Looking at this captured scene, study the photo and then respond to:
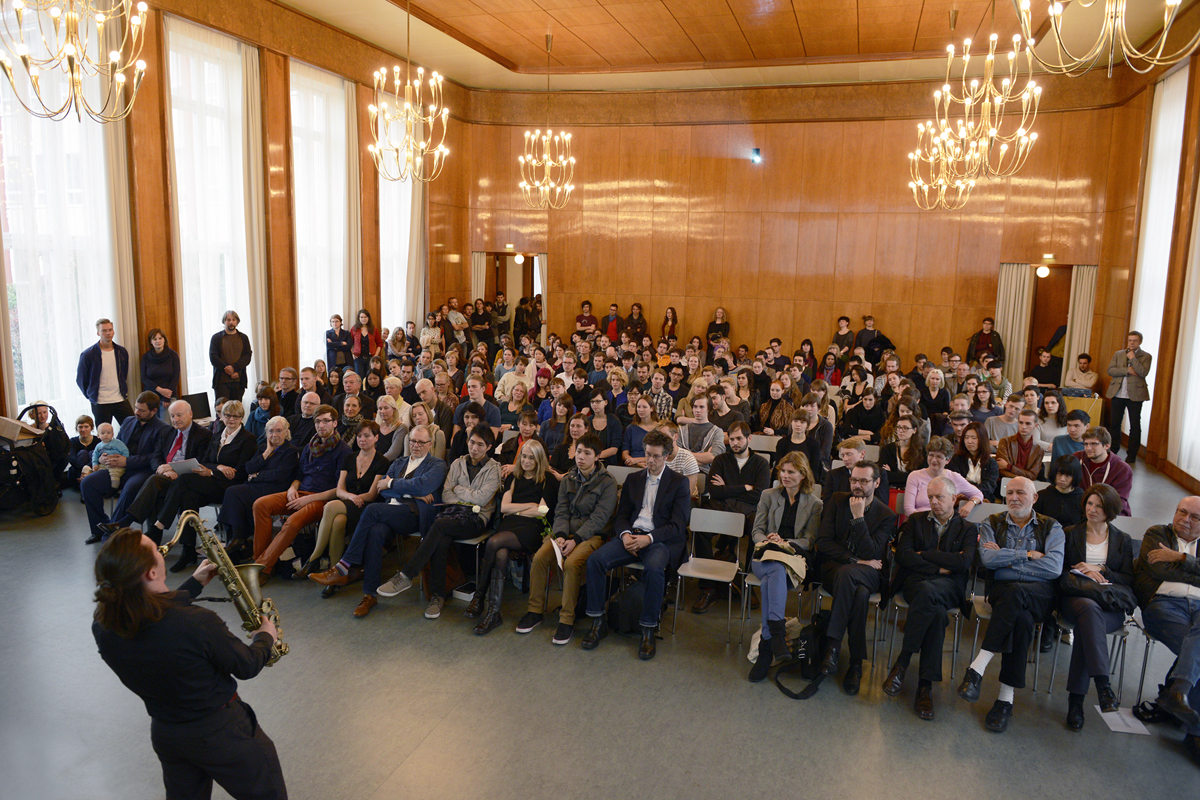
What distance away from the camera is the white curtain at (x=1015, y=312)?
515 inches

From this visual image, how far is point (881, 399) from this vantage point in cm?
885

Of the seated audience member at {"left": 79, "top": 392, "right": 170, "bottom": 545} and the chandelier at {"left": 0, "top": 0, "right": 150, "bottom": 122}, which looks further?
the chandelier at {"left": 0, "top": 0, "right": 150, "bottom": 122}

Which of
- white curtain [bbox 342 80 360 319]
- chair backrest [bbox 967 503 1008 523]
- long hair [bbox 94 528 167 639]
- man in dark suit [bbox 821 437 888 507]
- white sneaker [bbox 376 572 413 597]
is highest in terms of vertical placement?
white curtain [bbox 342 80 360 319]

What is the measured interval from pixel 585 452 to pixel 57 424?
5489 millimetres

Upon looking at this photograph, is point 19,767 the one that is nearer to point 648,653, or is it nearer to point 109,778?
point 109,778

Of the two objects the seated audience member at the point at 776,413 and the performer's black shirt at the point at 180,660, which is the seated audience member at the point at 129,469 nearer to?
the performer's black shirt at the point at 180,660

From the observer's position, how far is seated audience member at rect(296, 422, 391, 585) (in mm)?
5738

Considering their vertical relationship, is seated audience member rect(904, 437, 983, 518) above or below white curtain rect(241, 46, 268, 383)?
below

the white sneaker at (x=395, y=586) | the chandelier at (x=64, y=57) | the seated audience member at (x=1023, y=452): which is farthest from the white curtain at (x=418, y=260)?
the seated audience member at (x=1023, y=452)

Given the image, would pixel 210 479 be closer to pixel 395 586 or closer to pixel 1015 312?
pixel 395 586

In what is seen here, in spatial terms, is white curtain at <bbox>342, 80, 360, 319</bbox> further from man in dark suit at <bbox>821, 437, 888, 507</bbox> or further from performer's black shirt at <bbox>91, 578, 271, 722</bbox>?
performer's black shirt at <bbox>91, 578, 271, 722</bbox>

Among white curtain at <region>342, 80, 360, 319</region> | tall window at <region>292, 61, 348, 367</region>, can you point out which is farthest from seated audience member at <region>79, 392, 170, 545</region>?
white curtain at <region>342, 80, 360, 319</region>

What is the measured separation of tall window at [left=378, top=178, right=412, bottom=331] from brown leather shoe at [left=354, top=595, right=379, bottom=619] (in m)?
8.58

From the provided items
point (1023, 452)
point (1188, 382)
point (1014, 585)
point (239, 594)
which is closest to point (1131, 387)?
point (1188, 382)
